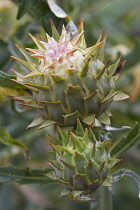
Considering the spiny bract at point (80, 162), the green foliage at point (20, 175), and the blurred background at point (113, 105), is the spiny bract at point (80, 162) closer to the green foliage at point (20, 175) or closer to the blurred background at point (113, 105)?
the green foliage at point (20, 175)

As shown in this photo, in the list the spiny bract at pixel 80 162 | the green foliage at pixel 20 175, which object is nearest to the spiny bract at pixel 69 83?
the spiny bract at pixel 80 162

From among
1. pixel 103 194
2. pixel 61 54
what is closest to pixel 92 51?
pixel 61 54

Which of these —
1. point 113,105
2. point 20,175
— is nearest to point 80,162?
point 20,175

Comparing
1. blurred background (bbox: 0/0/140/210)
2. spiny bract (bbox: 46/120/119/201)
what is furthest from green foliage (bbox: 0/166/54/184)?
blurred background (bbox: 0/0/140/210)

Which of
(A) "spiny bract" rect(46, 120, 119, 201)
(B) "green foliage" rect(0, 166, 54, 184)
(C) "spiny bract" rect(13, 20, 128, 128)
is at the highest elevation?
(C) "spiny bract" rect(13, 20, 128, 128)

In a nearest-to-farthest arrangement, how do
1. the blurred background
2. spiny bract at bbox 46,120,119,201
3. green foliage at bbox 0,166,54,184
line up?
1. spiny bract at bbox 46,120,119,201
2. green foliage at bbox 0,166,54,184
3. the blurred background

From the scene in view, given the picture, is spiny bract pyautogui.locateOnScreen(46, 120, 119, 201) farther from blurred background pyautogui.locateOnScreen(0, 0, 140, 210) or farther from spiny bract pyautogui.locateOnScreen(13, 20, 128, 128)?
blurred background pyautogui.locateOnScreen(0, 0, 140, 210)

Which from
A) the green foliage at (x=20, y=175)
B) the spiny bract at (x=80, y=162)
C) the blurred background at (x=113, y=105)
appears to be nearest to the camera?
the spiny bract at (x=80, y=162)
